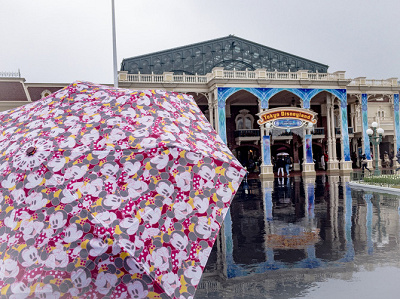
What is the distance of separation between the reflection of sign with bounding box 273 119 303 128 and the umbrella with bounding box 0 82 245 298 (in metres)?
25.4

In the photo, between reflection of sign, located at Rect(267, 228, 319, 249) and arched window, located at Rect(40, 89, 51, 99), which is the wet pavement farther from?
arched window, located at Rect(40, 89, 51, 99)

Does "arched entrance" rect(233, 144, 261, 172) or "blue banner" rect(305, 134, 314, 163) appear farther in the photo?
"arched entrance" rect(233, 144, 261, 172)

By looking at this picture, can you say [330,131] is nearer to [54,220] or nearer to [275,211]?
[275,211]

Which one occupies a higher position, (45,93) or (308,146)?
(45,93)

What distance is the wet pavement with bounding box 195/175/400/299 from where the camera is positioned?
5.05 metres

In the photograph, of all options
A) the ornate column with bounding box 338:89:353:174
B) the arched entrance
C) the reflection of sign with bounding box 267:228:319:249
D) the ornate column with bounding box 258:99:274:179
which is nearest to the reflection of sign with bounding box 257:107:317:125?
the ornate column with bounding box 258:99:274:179

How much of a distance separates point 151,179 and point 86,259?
74 centimetres

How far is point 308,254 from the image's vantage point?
22.2 feet

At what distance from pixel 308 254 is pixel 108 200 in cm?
508

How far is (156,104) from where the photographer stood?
Answer: 351 cm

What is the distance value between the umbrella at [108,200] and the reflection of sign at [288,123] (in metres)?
25.4

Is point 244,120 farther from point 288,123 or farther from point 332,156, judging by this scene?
point 332,156

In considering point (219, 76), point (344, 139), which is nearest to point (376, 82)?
point (344, 139)

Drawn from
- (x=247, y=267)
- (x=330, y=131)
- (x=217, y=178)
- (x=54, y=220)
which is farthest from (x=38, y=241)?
(x=330, y=131)
